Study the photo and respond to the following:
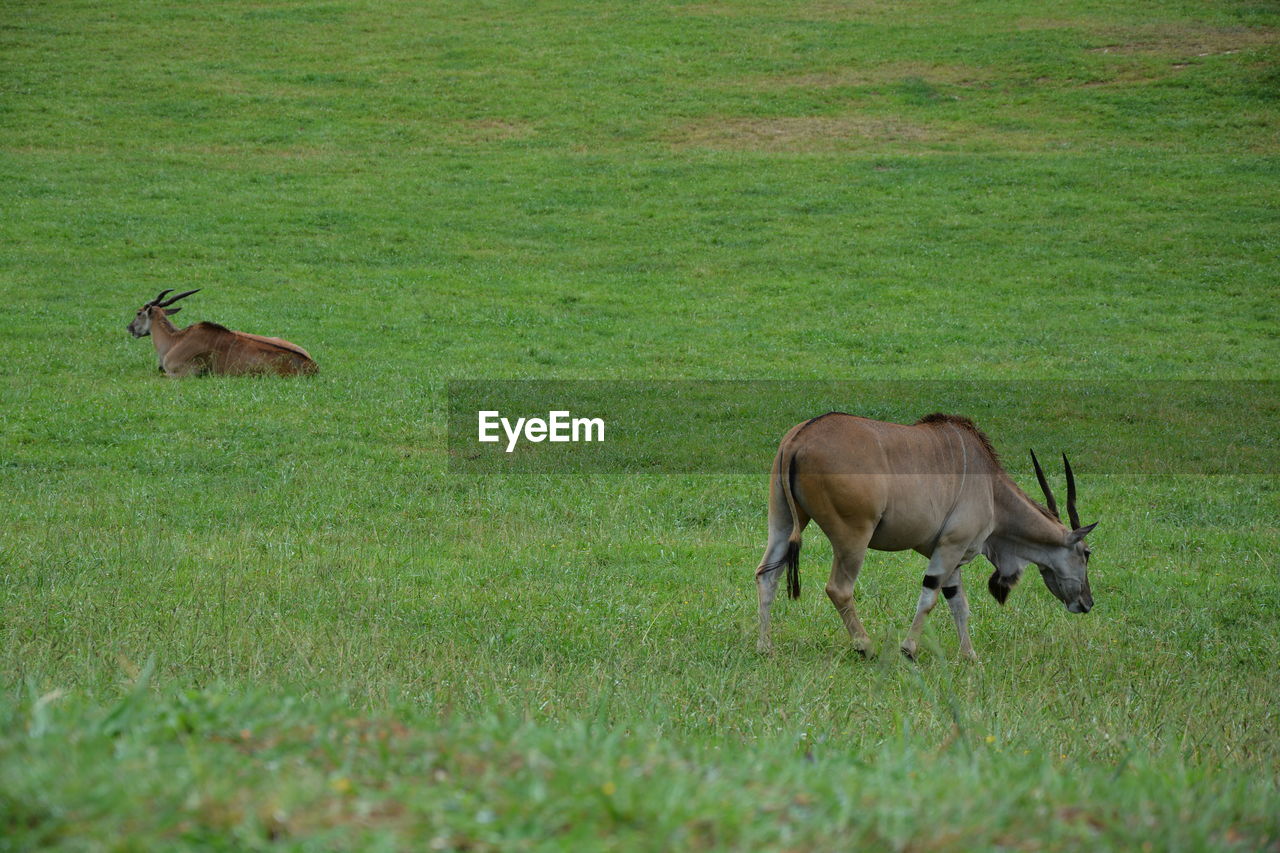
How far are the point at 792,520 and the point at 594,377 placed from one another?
9.82 m

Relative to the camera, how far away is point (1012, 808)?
3.43 m

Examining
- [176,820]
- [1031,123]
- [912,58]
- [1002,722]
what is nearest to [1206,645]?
[1002,722]

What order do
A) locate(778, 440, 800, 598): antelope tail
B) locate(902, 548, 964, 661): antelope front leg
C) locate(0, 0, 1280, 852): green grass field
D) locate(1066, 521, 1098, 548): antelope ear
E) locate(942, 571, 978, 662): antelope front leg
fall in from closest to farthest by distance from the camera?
locate(0, 0, 1280, 852): green grass field < locate(778, 440, 800, 598): antelope tail < locate(902, 548, 964, 661): antelope front leg < locate(942, 571, 978, 662): antelope front leg < locate(1066, 521, 1098, 548): antelope ear

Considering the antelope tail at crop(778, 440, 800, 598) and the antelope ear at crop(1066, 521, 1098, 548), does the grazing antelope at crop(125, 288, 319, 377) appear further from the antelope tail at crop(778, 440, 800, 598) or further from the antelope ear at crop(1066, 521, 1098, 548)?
the antelope ear at crop(1066, 521, 1098, 548)

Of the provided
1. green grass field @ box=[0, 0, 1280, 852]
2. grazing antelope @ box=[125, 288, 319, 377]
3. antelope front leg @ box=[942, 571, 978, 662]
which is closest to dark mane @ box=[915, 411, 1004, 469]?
antelope front leg @ box=[942, 571, 978, 662]

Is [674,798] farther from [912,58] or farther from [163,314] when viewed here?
[912,58]

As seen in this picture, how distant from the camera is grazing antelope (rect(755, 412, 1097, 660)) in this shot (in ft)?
29.9

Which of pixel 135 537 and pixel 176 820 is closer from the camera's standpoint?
pixel 176 820

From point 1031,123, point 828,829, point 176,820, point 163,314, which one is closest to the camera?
point 176,820

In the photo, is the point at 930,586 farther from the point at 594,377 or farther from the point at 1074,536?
the point at 594,377

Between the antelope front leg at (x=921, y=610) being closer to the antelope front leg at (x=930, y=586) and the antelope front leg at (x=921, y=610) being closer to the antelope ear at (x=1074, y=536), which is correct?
the antelope front leg at (x=930, y=586)

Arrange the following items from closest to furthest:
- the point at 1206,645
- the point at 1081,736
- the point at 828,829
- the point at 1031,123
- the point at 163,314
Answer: the point at 828,829 → the point at 1081,736 → the point at 1206,645 → the point at 163,314 → the point at 1031,123

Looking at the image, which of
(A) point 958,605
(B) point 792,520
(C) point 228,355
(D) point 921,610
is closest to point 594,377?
(C) point 228,355

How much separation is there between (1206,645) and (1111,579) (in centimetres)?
198
